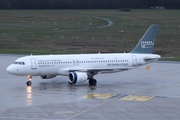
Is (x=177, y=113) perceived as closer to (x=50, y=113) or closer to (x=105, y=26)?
A: (x=50, y=113)

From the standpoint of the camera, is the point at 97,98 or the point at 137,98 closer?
the point at 97,98

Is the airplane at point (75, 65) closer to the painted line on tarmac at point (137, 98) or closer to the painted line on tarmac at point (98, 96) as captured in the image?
the painted line on tarmac at point (98, 96)

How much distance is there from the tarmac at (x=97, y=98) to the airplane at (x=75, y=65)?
1290 millimetres

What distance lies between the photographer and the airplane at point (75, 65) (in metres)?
50.4

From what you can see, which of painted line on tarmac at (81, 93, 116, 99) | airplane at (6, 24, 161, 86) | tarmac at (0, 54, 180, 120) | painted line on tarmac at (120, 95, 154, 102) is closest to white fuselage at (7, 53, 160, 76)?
airplane at (6, 24, 161, 86)

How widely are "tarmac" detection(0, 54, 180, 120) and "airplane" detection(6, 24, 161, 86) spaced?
4.23ft

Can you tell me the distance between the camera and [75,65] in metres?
52.8

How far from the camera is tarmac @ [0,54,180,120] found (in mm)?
36812

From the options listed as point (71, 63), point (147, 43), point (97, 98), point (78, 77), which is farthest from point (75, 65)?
point (147, 43)

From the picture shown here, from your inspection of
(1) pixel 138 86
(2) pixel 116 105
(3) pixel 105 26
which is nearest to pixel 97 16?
(3) pixel 105 26

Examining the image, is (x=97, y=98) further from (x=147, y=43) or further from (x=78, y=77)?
(x=147, y=43)

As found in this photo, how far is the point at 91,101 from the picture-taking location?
42.5m

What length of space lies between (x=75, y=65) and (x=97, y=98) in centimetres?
941

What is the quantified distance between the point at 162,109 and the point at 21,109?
11385mm
